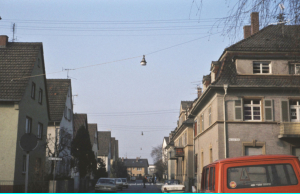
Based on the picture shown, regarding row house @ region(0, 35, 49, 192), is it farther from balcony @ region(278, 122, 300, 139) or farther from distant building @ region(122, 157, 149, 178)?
distant building @ region(122, 157, 149, 178)

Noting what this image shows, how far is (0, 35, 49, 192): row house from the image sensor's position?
76.0ft

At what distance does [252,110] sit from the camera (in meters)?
26.8

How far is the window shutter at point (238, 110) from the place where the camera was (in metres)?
26.3

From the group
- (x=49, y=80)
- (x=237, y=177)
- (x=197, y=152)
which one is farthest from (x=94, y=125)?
(x=237, y=177)

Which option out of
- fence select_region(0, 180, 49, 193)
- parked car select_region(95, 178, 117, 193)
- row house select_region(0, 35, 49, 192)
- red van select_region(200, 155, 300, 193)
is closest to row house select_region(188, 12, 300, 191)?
parked car select_region(95, 178, 117, 193)

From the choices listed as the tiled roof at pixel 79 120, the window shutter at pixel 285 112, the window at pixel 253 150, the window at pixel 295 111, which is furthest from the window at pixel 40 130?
the tiled roof at pixel 79 120

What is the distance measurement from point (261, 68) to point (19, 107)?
16.9 metres

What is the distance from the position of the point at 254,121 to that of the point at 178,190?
23.4ft

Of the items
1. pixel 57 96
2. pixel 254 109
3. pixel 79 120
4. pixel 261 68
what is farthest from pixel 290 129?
pixel 79 120

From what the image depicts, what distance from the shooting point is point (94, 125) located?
68438 millimetres

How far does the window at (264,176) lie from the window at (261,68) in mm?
21099

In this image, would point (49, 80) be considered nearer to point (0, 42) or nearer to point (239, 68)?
point (0, 42)

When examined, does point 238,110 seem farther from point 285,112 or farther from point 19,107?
point 19,107

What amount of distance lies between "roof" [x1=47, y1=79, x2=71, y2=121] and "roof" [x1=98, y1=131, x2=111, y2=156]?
151 ft
